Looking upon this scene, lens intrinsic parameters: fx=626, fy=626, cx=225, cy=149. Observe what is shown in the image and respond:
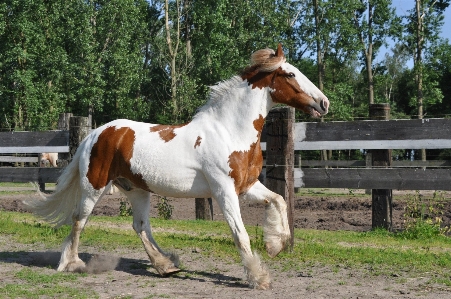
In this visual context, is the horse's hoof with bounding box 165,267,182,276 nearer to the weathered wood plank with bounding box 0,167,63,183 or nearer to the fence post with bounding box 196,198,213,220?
the fence post with bounding box 196,198,213,220

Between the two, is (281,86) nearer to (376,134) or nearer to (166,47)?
(376,134)

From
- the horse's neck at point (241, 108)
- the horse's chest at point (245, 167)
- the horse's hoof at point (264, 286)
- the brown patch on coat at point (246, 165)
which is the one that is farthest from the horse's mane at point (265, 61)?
the horse's hoof at point (264, 286)

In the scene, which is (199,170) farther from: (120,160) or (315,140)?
(315,140)

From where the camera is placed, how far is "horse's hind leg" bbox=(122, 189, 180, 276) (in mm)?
6488

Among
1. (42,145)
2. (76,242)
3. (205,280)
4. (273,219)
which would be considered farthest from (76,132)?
(273,219)

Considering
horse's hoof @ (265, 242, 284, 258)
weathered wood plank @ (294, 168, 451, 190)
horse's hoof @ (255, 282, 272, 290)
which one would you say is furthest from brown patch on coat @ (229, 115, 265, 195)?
weathered wood plank @ (294, 168, 451, 190)

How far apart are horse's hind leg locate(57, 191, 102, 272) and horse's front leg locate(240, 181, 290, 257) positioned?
1702 millimetres

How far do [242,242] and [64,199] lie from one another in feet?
7.86

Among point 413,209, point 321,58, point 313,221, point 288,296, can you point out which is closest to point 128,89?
point 321,58

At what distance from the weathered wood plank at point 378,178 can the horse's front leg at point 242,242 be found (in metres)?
3.61

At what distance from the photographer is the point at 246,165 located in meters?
6.07

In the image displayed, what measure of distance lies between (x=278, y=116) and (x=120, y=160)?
2232 millimetres

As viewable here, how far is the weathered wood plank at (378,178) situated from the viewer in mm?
8859

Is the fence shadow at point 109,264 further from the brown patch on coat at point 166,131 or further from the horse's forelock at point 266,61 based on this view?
the horse's forelock at point 266,61
